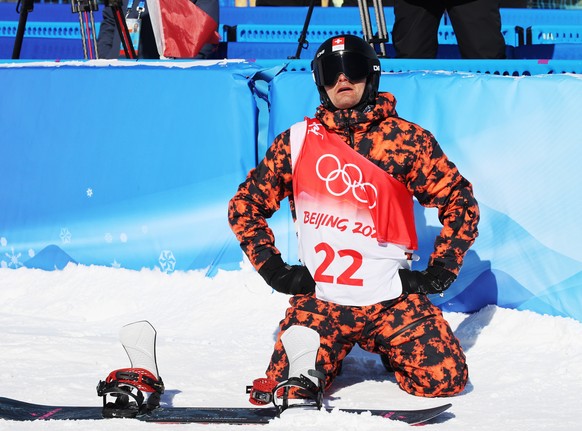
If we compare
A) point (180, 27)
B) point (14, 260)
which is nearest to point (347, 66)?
point (14, 260)

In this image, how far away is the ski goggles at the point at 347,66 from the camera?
4.52m

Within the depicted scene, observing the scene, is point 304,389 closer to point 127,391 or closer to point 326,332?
point 326,332

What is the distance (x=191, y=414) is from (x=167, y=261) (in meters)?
2.06

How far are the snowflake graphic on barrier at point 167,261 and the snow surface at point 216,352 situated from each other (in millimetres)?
36

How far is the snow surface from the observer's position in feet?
13.5

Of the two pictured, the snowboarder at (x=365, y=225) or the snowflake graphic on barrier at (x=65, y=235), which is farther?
the snowflake graphic on barrier at (x=65, y=235)

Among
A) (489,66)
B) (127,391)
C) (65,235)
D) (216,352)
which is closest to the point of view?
(127,391)

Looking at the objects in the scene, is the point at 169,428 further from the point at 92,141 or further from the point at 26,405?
the point at 92,141

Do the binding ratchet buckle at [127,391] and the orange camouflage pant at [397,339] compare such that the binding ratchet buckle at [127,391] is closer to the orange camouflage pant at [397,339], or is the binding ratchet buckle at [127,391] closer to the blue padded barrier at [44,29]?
the orange camouflage pant at [397,339]

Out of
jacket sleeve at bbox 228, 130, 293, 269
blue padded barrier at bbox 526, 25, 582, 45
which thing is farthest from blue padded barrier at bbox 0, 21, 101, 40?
jacket sleeve at bbox 228, 130, 293, 269

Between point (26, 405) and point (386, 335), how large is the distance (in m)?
1.39

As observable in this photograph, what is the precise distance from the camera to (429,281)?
4547 millimetres

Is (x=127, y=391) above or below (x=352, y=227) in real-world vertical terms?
below

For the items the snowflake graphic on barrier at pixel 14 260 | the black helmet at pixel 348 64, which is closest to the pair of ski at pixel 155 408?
the black helmet at pixel 348 64
